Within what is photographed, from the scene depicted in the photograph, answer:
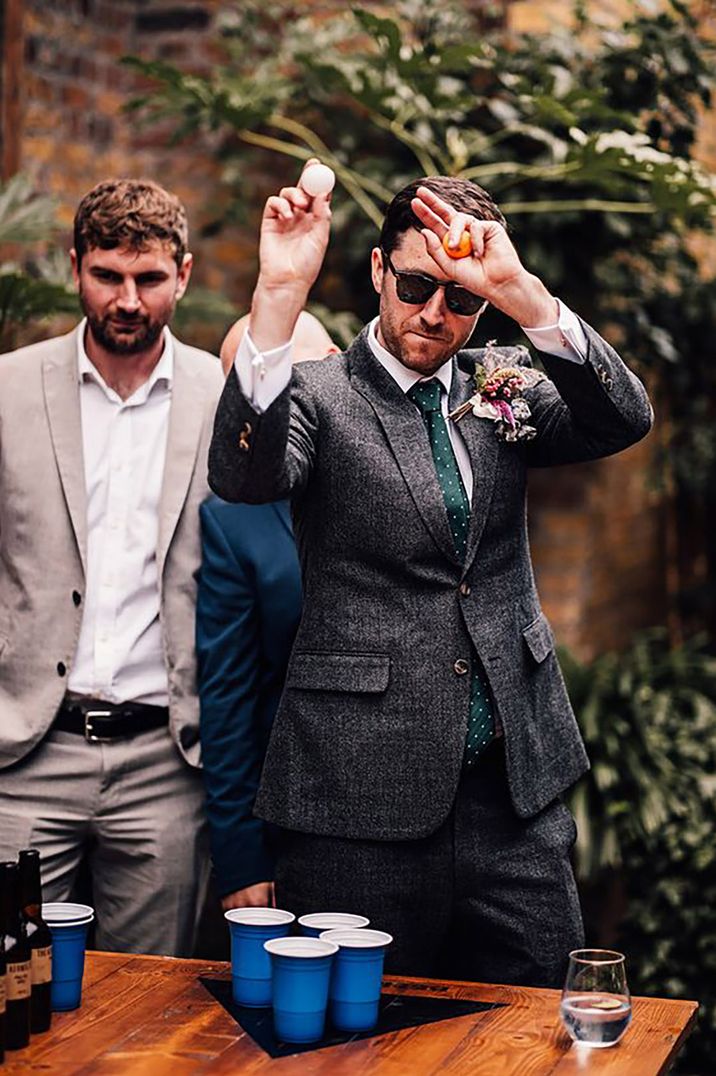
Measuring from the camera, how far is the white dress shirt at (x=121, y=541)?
2932 mm

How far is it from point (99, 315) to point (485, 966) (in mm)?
1308

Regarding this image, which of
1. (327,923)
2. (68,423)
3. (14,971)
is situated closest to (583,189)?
(68,423)

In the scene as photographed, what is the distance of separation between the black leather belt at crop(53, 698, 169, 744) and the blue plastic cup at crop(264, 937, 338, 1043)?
36.9 inches

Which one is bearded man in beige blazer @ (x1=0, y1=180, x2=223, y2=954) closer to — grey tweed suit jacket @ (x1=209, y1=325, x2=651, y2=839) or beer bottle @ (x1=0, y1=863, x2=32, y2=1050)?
grey tweed suit jacket @ (x1=209, y1=325, x2=651, y2=839)

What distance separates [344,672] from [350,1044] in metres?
0.60

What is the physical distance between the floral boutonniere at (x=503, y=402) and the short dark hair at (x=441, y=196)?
0.24 metres

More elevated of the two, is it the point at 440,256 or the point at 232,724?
the point at 440,256

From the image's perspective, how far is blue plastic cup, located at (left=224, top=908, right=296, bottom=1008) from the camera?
2.16m

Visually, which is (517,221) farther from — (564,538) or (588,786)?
(588,786)

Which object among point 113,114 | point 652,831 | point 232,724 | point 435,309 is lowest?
point 652,831

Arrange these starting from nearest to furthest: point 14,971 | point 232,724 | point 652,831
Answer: point 14,971 → point 232,724 → point 652,831

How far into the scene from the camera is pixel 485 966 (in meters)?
2.56

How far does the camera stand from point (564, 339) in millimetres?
2373

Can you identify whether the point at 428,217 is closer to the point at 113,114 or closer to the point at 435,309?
the point at 435,309
